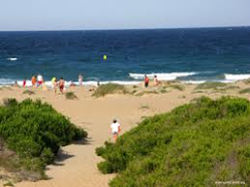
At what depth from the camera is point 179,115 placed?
45.8 ft

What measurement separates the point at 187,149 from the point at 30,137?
18.4ft

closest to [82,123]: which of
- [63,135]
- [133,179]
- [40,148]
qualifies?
[63,135]

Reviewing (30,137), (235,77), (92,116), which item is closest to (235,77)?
(235,77)

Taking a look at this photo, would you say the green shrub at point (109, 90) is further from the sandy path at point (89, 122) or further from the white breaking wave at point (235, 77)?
the white breaking wave at point (235, 77)

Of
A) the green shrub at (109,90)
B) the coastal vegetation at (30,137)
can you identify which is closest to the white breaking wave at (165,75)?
the green shrub at (109,90)

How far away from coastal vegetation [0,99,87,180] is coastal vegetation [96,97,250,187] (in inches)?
68.0

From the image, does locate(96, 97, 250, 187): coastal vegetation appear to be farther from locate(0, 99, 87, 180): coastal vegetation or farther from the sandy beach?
locate(0, 99, 87, 180): coastal vegetation

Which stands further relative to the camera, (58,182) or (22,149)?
(22,149)

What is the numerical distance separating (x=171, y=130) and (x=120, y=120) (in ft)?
32.7

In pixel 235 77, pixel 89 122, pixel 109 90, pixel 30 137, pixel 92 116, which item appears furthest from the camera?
pixel 235 77

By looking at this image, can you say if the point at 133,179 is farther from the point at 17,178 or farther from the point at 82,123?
the point at 82,123

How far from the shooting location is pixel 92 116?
23891 millimetres

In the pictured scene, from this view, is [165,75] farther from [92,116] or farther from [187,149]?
[187,149]

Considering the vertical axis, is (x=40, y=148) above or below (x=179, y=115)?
below
